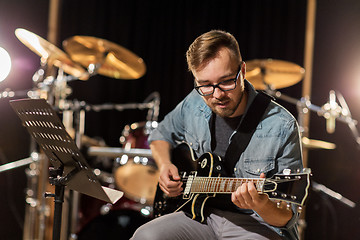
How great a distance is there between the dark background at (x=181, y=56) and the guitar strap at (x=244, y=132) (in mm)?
2461

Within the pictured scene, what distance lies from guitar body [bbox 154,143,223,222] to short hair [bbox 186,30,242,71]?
19.4 inches

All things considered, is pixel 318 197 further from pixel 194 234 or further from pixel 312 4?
pixel 194 234

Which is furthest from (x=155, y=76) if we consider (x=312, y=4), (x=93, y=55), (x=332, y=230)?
(x=332, y=230)

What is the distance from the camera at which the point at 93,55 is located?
4.18 m

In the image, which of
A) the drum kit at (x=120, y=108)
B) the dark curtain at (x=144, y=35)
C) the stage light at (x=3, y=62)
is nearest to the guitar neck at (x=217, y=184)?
the drum kit at (x=120, y=108)

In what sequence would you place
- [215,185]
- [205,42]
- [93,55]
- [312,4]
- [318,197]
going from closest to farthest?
[215,185], [205,42], [93,55], [318,197], [312,4]

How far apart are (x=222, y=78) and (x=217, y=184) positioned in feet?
1.78

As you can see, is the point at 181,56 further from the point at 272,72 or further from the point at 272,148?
the point at 272,148

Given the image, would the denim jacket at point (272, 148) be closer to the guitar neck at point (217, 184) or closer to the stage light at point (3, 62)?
the guitar neck at point (217, 184)

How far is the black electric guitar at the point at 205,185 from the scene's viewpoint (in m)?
1.76

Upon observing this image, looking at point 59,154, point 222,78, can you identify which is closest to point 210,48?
point 222,78

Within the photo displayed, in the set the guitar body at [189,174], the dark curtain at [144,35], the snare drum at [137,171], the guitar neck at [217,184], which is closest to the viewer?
the guitar neck at [217,184]

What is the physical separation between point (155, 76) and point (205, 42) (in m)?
3.52

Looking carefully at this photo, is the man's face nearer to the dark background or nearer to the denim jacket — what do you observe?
the denim jacket
